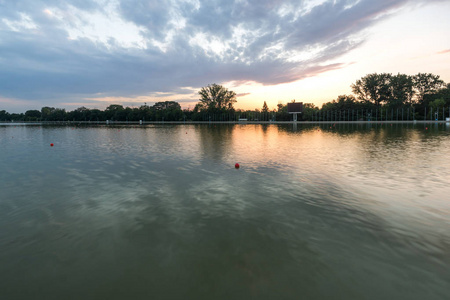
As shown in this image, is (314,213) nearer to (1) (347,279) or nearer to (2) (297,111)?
(1) (347,279)

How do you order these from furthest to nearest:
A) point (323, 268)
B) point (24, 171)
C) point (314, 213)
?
point (24, 171) < point (314, 213) < point (323, 268)

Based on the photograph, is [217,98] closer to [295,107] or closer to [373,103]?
[295,107]

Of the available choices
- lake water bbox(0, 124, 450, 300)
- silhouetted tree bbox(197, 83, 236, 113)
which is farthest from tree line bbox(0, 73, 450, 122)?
lake water bbox(0, 124, 450, 300)

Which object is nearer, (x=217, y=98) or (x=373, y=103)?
(x=373, y=103)

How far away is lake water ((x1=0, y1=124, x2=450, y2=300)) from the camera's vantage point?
4.17m

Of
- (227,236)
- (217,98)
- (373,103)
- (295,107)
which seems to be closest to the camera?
(227,236)

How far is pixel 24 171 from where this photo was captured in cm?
1301

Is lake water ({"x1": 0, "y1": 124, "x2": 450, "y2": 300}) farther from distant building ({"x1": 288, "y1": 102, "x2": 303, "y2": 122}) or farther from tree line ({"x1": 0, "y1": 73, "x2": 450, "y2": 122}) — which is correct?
tree line ({"x1": 0, "y1": 73, "x2": 450, "y2": 122})

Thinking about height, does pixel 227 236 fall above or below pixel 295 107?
below

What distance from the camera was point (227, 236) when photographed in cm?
583

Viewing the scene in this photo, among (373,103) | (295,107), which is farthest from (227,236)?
(373,103)

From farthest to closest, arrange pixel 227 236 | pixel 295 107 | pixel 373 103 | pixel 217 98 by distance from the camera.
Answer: pixel 217 98 → pixel 373 103 → pixel 295 107 → pixel 227 236

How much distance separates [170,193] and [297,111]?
80.7m

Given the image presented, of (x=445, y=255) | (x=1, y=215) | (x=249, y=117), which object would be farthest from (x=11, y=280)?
(x=249, y=117)
